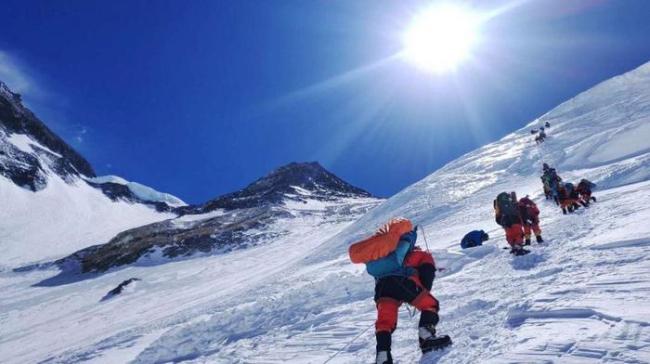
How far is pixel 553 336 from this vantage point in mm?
4039

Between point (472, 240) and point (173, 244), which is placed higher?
point (173, 244)

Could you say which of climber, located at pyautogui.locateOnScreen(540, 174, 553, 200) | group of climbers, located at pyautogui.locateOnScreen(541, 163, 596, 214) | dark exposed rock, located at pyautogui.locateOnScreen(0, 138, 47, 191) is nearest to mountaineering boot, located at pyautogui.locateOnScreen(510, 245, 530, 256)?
group of climbers, located at pyautogui.locateOnScreen(541, 163, 596, 214)

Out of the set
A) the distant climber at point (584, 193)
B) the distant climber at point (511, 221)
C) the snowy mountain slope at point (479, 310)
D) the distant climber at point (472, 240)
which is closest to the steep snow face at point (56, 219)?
the snowy mountain slope at point (479, 310)

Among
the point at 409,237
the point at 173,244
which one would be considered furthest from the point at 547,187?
the point at 173,244

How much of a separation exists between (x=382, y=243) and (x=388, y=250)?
0.10 meters

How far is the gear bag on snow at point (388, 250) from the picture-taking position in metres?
5.09

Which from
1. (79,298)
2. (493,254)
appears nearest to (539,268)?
(493,254)

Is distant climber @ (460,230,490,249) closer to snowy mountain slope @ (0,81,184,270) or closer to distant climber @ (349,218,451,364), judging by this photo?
distant climber @ (349,218,451,364)

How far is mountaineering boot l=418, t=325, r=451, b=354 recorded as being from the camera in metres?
4.75

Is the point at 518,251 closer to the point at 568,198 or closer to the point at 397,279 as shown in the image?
the point at 397,279

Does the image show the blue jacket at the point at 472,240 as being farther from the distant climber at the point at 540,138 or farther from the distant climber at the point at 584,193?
the distant climber at the point at 540,138

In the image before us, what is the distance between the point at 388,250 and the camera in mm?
5066

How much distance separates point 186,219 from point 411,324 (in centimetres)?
8243

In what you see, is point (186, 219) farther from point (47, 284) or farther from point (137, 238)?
point (47, 284)
